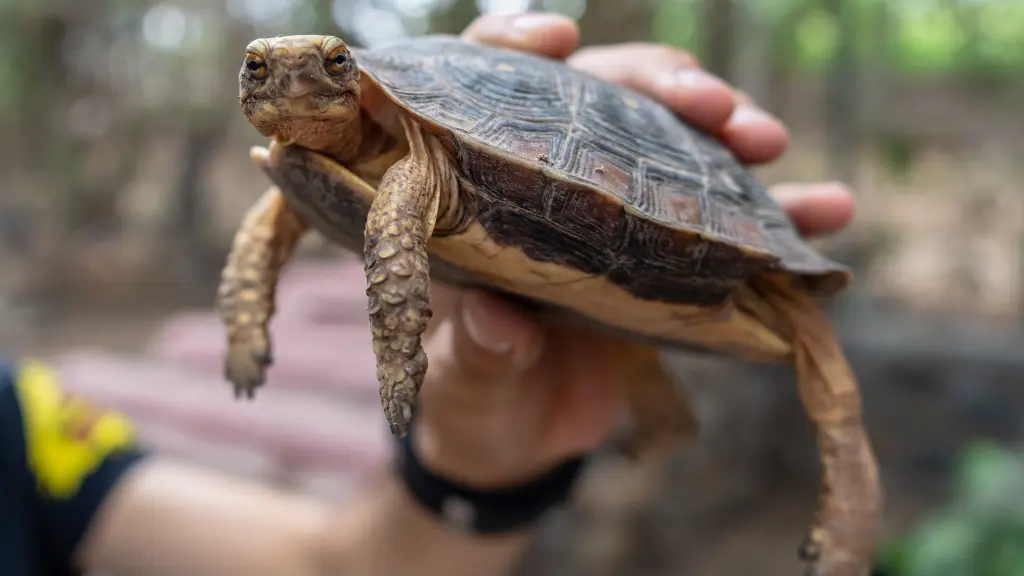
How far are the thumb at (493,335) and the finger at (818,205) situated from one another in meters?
0.59

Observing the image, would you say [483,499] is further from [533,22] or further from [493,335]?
[533,22]

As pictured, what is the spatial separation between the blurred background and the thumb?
1.19 m

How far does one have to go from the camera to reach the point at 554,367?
1.25 meters

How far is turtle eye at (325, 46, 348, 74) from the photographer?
732 mm

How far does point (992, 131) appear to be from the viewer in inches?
168

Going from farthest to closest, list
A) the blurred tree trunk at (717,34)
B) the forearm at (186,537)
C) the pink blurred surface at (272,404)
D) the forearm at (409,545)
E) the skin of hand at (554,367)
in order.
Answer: the blurred tree trunk at (717,34)
the pink blurred surface at (272,404)
the forearm at (186,537)
the forearm at (409,545)
the skin of hand at (554,367)

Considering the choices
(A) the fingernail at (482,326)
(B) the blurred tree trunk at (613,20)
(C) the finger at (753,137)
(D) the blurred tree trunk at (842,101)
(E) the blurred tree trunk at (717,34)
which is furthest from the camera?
(D) the blurred tree trunk at (842,101)

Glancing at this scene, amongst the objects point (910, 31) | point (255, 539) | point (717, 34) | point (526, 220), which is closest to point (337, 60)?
point (526, 220)

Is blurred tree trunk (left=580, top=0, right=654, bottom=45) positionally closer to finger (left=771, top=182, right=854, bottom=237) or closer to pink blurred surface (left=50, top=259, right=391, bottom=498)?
pink blurred surface (left=50, top=259, right=391, bottom=498)

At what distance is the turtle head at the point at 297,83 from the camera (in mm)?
717

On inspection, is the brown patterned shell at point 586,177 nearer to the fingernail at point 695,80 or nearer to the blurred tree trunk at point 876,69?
the fingernail at point 695,80

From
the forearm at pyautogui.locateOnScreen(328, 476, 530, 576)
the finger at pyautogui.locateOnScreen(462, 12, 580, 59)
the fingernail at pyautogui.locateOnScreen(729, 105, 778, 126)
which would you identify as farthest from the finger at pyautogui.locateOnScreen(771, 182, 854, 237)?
the forearm at pyautogui.locateOnScreen(328, 476, 530, 576)

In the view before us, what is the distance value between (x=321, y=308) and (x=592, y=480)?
2.01 metres

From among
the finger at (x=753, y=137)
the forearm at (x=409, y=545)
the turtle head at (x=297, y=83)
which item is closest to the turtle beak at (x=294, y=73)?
the turtle head at (x=297, y=83)
